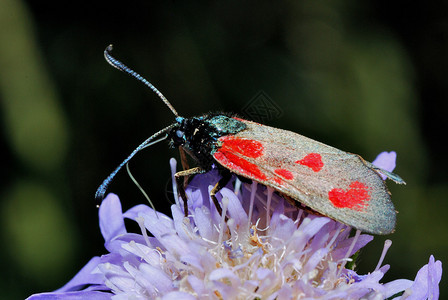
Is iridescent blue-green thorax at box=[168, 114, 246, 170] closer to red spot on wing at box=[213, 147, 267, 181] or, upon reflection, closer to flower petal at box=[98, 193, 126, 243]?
red spot on wing at box=[213, 147, 267, 181]

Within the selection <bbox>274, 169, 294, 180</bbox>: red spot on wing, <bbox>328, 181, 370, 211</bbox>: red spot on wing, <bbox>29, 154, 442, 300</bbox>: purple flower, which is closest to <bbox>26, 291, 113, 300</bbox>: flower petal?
<bbox>29, 154, 442, 300</bbox>: purple flower

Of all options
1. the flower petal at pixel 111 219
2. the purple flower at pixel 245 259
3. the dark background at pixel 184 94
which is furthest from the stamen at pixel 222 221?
the dark background at pixel 184 94

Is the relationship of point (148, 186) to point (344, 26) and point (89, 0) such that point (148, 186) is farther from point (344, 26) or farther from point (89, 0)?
point (344, 26)

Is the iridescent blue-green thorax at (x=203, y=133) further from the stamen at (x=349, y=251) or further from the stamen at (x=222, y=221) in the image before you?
the stamen at (x=349, y=251)

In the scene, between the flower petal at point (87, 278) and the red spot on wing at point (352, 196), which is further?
the flower petal at point (87, 278)

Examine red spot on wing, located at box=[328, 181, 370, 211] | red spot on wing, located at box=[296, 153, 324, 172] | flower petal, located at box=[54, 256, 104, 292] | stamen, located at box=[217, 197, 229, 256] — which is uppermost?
red spot on wing, located at box=[296, 153, 324, 172]

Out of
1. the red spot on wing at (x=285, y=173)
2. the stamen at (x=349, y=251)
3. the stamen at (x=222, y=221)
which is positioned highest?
the red spot on wing at (x=285, y=173)

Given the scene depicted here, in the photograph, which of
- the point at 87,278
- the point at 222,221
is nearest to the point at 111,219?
the point at 87,278

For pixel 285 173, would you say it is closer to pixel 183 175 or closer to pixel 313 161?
pixel 313 161
